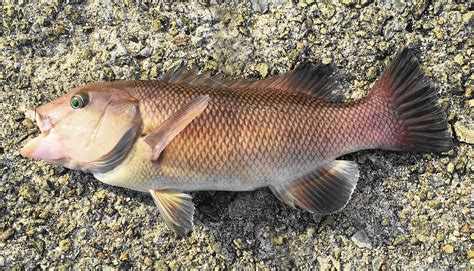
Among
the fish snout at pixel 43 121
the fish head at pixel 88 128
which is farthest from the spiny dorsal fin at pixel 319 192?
the fish snout at pixel 43 121

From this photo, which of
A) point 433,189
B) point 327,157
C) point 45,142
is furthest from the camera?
point 433,189

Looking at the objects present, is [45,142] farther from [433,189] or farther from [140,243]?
[433,189]

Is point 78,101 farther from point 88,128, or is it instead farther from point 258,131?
point 258,131

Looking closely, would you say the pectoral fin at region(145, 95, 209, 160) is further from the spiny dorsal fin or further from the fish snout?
the spiny dorsal fin

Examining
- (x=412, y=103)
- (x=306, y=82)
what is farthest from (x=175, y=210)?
(x=412, y=103)

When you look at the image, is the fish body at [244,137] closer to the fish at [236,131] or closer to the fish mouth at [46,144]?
the fish at [236,131]

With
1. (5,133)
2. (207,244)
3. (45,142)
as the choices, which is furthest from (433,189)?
(5,133)
